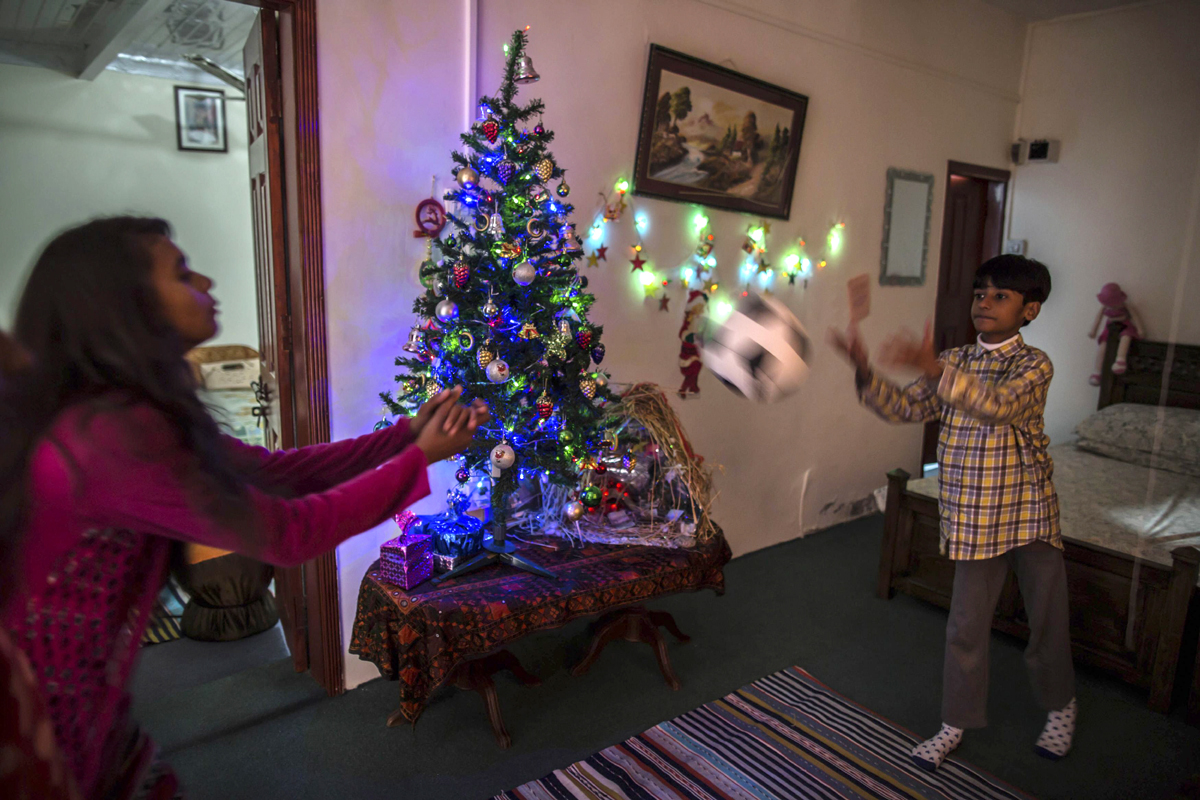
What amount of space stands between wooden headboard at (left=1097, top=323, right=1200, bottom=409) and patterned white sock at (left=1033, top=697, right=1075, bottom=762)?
2749 mm

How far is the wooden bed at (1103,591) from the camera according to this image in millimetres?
2682

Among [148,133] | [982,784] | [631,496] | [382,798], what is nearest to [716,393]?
[631,496]

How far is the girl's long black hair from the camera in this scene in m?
0.94

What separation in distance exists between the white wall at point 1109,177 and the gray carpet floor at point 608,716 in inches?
113

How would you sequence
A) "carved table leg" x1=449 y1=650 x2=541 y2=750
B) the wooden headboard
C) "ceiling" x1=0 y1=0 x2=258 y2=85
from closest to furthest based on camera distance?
"carved table leg" x1=449 y1=650 x2=541 y2=750 → "ceiling" x1=0 y1=0 x2=258 y2=85 → the wooden headboard

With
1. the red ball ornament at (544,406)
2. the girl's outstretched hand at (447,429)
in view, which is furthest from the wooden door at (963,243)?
the girl's outstretched hand at (447,429)

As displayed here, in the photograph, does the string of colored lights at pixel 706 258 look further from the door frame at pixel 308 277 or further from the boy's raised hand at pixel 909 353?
the door frame at pixel 308 277

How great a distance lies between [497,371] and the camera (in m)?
2.23

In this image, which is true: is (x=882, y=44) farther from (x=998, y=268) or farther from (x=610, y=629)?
(x=610, y=629)

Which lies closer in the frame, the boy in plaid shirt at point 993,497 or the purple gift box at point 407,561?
the boy in plaid shirt at point 993,497

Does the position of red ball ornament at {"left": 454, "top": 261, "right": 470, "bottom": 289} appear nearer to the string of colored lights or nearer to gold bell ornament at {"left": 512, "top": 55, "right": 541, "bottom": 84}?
gold bell ornament at {"left": 512, "top": 55, "right": 541, "bottom": 84}

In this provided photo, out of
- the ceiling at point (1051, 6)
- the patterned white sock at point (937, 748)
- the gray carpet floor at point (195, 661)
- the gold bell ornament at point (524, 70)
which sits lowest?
the gray carpet floor at point (195, 661)

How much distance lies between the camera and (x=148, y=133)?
5293 millimetres

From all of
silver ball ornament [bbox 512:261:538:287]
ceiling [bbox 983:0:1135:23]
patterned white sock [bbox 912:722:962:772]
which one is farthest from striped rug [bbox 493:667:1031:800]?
ceiling [bbox 983:0:1135:23]
